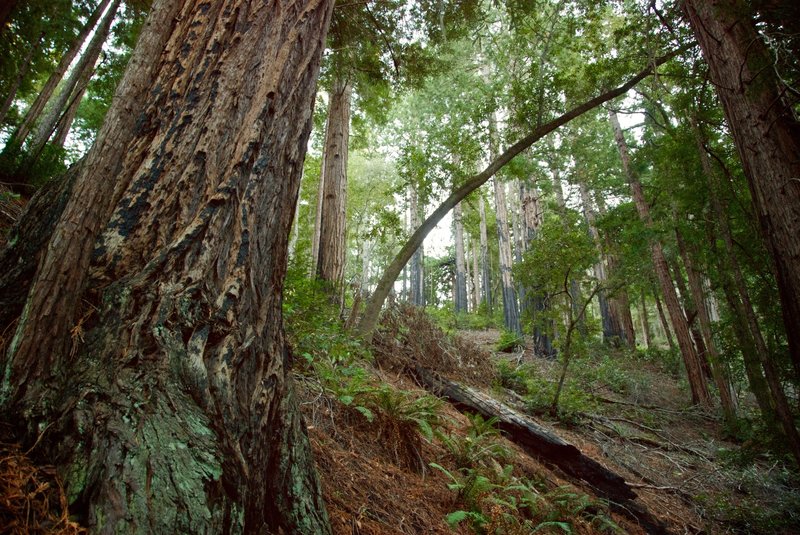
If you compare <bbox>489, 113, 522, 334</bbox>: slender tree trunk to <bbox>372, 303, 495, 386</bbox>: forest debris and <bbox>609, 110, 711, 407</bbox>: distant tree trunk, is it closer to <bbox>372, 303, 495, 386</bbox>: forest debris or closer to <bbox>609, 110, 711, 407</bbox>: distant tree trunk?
<bbox>609, 110, 711, 407</bbox>: distant tree trunk

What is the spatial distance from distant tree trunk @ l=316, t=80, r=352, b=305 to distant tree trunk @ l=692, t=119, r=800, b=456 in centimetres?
523

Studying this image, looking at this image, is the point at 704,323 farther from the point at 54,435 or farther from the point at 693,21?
the point at 54,435

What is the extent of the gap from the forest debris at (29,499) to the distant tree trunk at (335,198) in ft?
17.8

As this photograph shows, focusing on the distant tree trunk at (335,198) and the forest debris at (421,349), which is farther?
the distant tree trunk at (335,198)

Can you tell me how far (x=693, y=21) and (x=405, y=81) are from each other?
Result: 4514 mm

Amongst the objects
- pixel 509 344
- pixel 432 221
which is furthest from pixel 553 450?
pixel 509 344

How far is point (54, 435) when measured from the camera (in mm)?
1077

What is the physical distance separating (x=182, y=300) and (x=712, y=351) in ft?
30.6

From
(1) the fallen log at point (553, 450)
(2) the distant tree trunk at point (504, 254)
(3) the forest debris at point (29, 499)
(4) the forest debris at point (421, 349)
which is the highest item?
(2) the distant tree trunk at point (504, 254)

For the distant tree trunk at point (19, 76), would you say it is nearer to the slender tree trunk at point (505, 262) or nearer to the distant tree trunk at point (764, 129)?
the distant tree trunk at point (764, 129)

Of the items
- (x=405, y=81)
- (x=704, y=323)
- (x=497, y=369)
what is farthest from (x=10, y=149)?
(x=704, y=323)

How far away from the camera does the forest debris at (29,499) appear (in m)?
0.90

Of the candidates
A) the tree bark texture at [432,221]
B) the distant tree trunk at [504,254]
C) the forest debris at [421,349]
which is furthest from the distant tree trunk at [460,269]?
the tree bark texture at [432,221]

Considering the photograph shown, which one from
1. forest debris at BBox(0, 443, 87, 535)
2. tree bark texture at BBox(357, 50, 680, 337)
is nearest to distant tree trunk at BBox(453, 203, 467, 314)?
tree bark texture at BBox(357, 50, 680, 337)
